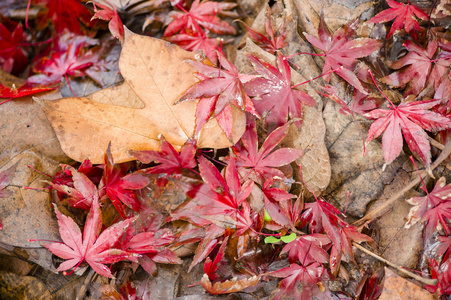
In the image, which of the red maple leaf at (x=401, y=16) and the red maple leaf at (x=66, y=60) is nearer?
the red maple leaf at (x=401, y=16)

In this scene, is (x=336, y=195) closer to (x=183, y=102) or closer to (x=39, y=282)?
(x=183, y=102)

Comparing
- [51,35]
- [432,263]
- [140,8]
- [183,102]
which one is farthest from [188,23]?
[432,263]

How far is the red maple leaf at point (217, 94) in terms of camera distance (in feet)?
4.61

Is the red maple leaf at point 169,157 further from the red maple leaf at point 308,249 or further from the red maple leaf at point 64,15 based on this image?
the red maple leaf at point 64,15

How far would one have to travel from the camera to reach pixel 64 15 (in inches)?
77.2

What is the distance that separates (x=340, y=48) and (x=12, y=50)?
7.11 ft

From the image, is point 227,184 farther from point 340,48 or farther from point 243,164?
point 340,48

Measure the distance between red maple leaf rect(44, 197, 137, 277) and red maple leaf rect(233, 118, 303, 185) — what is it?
2.10 ft

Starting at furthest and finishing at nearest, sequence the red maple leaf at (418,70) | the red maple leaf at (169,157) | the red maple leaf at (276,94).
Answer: the red maple leaf at (418,70)
the red maple leaf at (276,94)
the red maple leaf at (169,157)

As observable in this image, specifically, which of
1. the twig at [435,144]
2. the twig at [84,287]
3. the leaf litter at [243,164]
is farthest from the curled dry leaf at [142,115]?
the twig at [435,144]

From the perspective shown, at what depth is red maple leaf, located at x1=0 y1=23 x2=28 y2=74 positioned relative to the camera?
196cm

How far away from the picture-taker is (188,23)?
188 cm

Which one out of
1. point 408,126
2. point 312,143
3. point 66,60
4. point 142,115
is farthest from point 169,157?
point 408,126

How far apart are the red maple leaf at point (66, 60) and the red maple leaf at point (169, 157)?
0.92 metres
